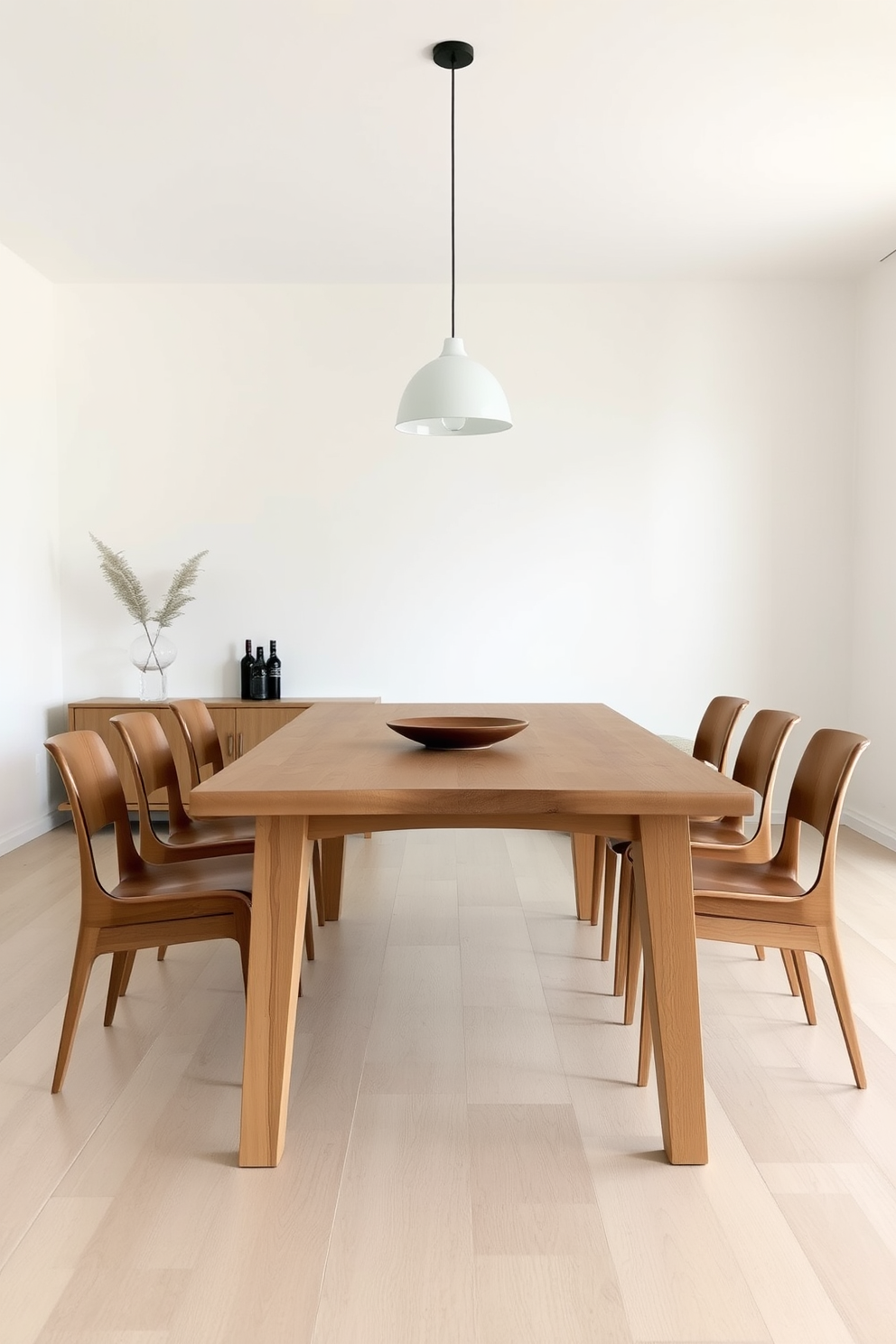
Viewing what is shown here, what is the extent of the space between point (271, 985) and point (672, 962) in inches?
31.6

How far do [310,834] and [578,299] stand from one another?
425cm

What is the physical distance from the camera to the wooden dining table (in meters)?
1.90

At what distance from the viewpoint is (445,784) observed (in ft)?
6.45

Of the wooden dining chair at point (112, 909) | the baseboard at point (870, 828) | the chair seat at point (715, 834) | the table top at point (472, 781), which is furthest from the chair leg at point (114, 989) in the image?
the baseboard at point (870, 828)

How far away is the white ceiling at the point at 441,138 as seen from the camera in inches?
116

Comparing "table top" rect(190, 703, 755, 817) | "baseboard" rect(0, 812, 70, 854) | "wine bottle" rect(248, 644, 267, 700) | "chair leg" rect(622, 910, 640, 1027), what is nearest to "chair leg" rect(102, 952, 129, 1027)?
"table top" rect(190, 703, 755, 817)

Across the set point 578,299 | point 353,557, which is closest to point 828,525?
point 578,299

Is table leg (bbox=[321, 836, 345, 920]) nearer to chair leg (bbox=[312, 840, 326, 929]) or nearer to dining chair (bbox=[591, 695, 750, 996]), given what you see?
chair leg (bbox=[312, 840, 326, 929])

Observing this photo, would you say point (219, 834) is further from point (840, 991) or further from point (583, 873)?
point (840, 991)

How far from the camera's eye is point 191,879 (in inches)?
96.2

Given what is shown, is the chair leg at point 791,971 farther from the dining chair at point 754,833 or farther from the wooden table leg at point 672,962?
the wooden table leg at point 672,962

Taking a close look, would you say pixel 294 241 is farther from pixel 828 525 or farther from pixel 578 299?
pixel 828 525

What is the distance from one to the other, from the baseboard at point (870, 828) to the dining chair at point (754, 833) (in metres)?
2.26

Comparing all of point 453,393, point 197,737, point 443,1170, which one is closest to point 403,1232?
point 443,1170
